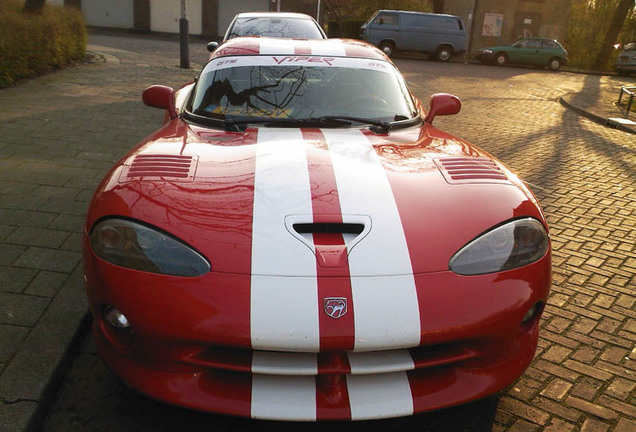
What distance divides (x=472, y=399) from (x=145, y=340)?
1.26 m

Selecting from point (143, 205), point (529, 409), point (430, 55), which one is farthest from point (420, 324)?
point (430, 55)

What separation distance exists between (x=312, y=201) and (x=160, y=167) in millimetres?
812

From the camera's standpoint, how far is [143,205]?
2.31m

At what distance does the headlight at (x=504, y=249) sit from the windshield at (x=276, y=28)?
8.15 m

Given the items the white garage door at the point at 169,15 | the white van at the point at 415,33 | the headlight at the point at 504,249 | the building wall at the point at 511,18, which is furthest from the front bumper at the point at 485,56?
the headlight at the point at 504,249

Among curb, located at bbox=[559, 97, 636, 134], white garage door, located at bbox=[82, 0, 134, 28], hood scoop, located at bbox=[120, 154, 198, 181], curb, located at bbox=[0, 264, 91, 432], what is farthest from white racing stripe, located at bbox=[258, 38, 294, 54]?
white garage door, located at bbox=[82, 0, 134, 28]

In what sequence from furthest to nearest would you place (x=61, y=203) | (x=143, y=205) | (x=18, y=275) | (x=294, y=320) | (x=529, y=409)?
1. (x=61, y=203)
2. (x=18, y=275)
3. (x=529, y=409)
4. (x=143, y=205)
5. (x=294, y=320)

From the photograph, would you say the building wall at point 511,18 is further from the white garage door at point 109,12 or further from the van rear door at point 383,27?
the white garage door at point 109,12

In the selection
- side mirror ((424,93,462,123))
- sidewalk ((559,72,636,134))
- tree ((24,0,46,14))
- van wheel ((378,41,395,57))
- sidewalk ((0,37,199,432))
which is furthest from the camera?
van wheel ((378,41,395,57))

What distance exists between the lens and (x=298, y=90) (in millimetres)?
3594

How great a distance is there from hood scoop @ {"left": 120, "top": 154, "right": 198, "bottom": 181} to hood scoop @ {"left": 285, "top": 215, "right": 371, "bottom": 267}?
635 mm

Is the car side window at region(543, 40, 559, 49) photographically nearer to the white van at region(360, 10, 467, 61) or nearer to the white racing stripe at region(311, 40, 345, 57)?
the white van at region(360, 10, 467, 61)

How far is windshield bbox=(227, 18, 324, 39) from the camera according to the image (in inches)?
387

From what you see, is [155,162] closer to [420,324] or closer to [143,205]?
[143,205]
